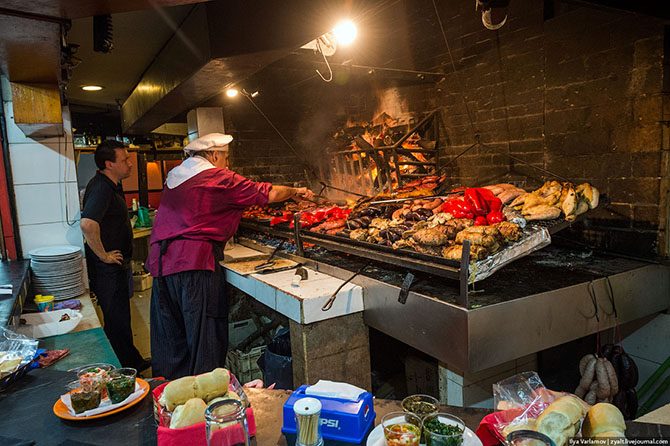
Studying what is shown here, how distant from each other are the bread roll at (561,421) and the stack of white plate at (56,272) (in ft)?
13.8

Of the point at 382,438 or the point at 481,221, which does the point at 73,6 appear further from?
the point at 481,221

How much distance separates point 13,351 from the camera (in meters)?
2.37

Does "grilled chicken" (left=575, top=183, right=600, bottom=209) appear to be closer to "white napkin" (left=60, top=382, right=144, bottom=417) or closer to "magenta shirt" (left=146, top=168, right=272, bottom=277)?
"magenta shirt" (left=146, top=168, right=272, bottom=277)

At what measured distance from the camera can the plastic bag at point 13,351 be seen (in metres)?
2.19

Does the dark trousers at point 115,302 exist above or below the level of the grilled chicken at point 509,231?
below

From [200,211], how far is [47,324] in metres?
1.48

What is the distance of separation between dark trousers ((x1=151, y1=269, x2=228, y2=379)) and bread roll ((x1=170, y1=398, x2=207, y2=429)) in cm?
261

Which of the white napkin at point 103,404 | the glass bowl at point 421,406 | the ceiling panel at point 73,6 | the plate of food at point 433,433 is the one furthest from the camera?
the ceiling panel at point 73,6

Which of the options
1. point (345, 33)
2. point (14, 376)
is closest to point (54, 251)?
point (14, 376)

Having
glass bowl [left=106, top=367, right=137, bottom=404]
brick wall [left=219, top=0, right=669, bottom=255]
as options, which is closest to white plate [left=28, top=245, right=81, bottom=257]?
glass bowl [left=106, top=367, right=137, bottom=404]

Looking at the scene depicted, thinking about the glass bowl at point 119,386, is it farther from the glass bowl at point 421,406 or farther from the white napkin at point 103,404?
the glass bowl at point 421,406

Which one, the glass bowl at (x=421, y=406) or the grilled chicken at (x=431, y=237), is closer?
the glass bowl at (x=421, y=406)

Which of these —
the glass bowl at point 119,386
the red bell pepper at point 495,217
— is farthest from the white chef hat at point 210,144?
the glass bowl at point 119,386

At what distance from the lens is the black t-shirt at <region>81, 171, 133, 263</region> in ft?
15.0
